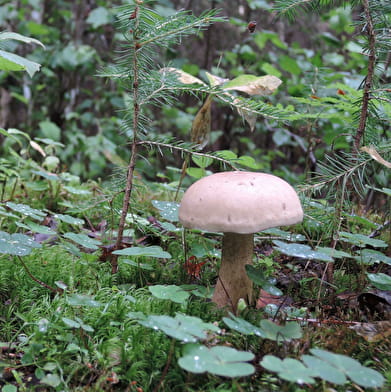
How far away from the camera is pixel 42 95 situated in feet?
21.4

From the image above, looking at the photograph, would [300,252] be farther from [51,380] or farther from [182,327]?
[51,380]

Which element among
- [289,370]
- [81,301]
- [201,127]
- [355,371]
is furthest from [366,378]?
[201,127]

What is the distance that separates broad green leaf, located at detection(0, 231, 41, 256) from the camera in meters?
1.82

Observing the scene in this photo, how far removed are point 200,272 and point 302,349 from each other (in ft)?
2.89

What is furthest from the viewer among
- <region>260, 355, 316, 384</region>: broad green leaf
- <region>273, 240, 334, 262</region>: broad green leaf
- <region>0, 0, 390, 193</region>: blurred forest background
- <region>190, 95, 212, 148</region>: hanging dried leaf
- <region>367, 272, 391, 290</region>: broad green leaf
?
<region>0, 0, 390, 193</region>: blurred forest background

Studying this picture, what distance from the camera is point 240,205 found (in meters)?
1.51

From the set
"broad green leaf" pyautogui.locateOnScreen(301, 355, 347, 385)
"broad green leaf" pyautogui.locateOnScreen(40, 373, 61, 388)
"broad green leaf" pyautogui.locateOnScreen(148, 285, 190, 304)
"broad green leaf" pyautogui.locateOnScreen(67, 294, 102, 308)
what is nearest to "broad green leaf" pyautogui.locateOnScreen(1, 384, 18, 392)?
"broad green leaf" pyautogui.locateOnScreen(40, 373, 61, 388)

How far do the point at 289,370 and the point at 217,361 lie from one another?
22 cm

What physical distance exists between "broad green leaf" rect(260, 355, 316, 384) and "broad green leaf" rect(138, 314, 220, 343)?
0.76 ft

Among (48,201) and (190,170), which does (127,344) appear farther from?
(48,201)

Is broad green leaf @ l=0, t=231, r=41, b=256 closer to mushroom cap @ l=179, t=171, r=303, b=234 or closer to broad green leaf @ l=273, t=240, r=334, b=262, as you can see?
mushroom cap @ l=179, t=171, r=303, b=234

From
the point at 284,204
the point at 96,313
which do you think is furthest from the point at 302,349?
the point at 96,313

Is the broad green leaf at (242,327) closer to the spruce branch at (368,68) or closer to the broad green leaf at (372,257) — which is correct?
the broad green leaf at (372,257)

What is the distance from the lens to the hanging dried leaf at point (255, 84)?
2.19m
